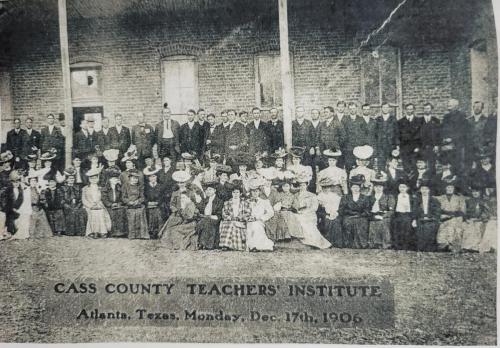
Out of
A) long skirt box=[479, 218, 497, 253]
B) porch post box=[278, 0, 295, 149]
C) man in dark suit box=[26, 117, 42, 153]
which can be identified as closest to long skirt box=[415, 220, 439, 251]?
long skirt box=[479, 218, 497, 253]

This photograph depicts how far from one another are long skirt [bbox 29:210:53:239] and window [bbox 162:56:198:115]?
1582mm

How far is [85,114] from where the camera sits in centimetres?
386

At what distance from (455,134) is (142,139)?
9.19 feet

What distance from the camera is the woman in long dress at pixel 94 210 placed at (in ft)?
12.4

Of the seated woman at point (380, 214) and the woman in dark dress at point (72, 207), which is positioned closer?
the seated woman at point (380, 214)

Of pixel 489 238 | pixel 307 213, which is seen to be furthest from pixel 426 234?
pixel 307 213

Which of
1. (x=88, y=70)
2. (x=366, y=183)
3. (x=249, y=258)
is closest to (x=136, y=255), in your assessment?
(x=249, y=258)

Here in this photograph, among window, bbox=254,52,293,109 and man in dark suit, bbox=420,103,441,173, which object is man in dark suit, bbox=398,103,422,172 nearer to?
man in dark suit, bbox=420,103,441,173

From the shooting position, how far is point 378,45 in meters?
3.52

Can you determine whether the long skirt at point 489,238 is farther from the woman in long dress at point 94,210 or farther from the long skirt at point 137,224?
the woman in long dress at point 94,210

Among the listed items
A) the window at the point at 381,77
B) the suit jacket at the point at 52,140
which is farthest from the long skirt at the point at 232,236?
the suit jacket at the point at 52,140

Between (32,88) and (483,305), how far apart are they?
14.3 ft

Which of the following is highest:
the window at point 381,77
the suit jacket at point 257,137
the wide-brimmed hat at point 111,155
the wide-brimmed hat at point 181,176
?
the window at point 381,77

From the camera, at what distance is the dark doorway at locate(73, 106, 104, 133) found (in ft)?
12.6
